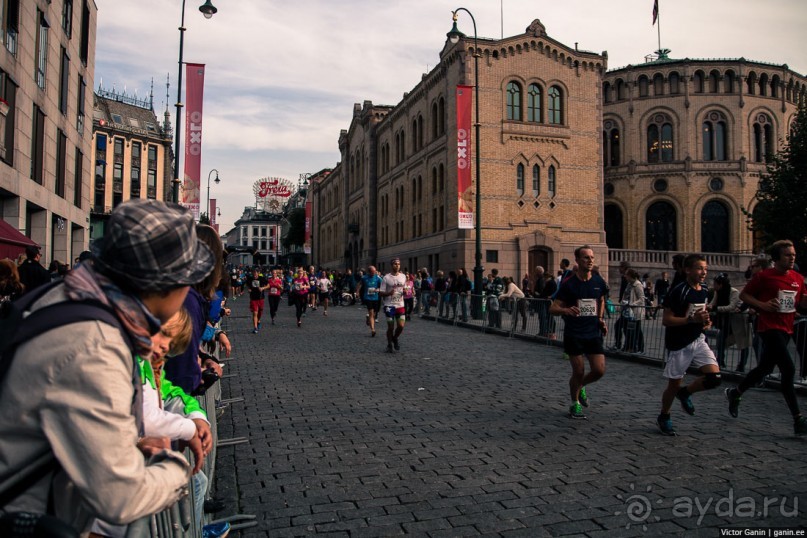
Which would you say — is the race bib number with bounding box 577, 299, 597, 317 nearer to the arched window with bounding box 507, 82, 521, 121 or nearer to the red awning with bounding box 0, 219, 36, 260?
the red awning with bounding box 0, 219, 36, 260

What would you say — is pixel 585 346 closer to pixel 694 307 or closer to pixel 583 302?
pixel 583 302

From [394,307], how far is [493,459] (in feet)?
24.8

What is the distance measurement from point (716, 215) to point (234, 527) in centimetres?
4661

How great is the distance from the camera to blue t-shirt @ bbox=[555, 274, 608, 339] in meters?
7.16

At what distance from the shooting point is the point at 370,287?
16.5 m

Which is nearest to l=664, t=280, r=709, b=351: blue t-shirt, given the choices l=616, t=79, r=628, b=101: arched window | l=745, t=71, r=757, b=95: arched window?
l=616, t=79, r=628, b=101: arched window

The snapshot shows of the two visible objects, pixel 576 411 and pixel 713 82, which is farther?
pixel 713 82

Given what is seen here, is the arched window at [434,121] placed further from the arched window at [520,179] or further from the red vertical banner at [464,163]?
the red vertical banner at [464,163]

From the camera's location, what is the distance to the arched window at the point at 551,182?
113 feet

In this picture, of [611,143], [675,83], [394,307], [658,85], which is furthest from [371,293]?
[675,83]

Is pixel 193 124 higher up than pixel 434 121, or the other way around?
pixel 434 121

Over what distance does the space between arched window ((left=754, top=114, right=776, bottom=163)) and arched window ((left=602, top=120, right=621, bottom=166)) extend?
9.77 meters

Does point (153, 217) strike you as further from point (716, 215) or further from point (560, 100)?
point (716, 215)

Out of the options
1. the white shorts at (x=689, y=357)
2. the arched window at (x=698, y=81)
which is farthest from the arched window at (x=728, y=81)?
the white shorts at (x=689, y=357)
